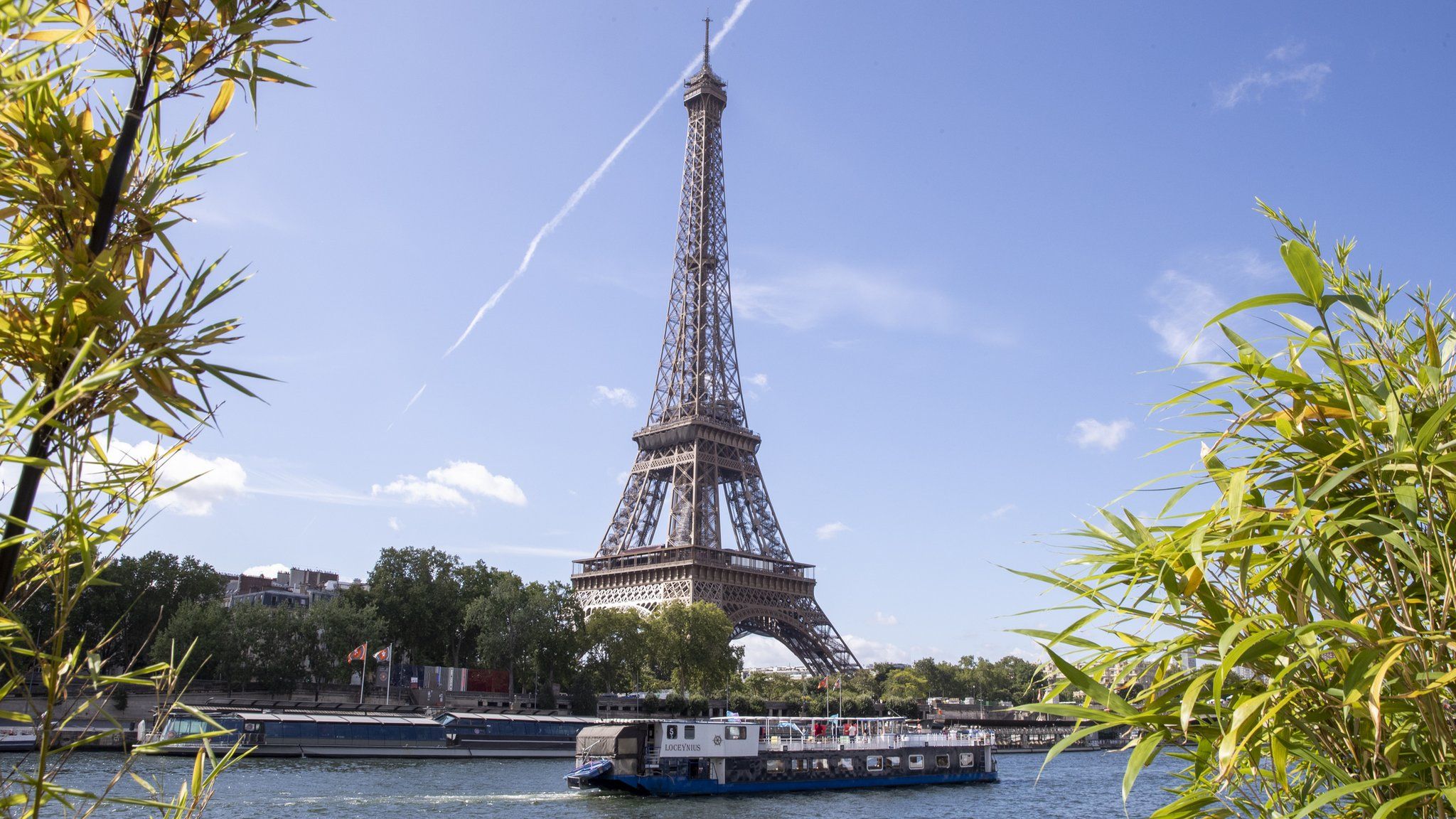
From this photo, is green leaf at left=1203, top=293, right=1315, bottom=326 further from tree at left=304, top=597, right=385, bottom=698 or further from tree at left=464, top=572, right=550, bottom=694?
tree at left=464, top=572, right=550, bottom=694

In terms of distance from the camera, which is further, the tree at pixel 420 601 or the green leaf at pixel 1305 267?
the tree at pixel 420 601

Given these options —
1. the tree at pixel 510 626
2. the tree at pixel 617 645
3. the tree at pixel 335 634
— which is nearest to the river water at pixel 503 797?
the tree at pixel 335 634

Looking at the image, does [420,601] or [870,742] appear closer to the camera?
[870,742]

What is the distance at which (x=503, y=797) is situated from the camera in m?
39.2

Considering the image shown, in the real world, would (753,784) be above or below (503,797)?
below

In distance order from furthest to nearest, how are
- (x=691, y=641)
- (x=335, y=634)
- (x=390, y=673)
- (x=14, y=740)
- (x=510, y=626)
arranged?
(x=691, y=641), (x=510, y=626), (x=390, y=673), (x=335, y=634), (x=14, y=740)

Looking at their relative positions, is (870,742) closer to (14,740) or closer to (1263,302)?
(14,740)

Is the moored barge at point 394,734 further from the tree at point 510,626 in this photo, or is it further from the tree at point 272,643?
the tree at point 510,626

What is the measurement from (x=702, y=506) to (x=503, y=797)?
162 ft

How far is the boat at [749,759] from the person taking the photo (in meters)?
45.9

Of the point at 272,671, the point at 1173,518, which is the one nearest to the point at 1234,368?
the point at 1173,518

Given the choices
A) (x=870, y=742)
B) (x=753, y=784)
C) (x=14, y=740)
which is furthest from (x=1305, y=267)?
(x=14, y=740)

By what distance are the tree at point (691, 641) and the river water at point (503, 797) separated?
17507 mm

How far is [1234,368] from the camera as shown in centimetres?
504
